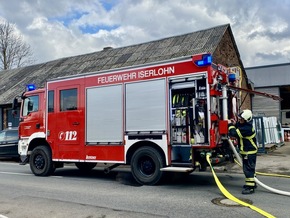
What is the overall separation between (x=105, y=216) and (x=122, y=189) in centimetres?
242

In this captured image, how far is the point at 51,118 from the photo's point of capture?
1025 centimetres

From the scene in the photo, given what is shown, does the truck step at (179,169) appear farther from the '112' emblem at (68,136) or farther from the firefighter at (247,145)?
the '112' emblem at (68,136)

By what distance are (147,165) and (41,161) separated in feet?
12.9

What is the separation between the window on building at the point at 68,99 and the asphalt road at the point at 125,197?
6.84 feet

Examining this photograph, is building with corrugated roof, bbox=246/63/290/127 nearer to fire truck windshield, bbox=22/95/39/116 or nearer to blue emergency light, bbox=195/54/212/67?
fire truck windshield, bbox=22/95/39/116

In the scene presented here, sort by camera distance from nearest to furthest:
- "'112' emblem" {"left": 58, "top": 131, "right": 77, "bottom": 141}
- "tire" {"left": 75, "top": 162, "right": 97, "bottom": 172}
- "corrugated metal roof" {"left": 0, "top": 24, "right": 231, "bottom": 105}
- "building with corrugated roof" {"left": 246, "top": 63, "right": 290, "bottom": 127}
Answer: "'112' emblem" {"left": 58, "top": 131, "right": 77, "bottom": 141} < "tire" {"left": 75, "top": 162, "right": 97, "bottom": 172} < "corrugated metal roof" {"left": 0, "top": 24, "right": 231, "bottom": 105} < "building with corrugated roof" {"left": 246, "top": 63, "right": 290, "bottom": 127}

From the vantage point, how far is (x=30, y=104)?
11031 millimetres

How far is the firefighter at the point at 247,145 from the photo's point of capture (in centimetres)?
714

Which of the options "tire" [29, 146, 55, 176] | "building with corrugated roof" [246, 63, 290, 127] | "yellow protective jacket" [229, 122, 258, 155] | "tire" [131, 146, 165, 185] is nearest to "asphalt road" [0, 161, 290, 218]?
"tire" [131, 146, 165, 185]

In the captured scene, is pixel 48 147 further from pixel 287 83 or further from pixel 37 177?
pixel 287 83

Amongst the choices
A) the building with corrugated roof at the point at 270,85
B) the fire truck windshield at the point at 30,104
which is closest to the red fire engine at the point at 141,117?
the fire truck windshield at the point at 30,104

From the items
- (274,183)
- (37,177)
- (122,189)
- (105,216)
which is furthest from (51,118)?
(274,183)

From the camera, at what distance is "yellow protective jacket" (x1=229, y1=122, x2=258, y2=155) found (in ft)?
23.8

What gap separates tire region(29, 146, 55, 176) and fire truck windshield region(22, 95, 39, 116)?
1.25 m
